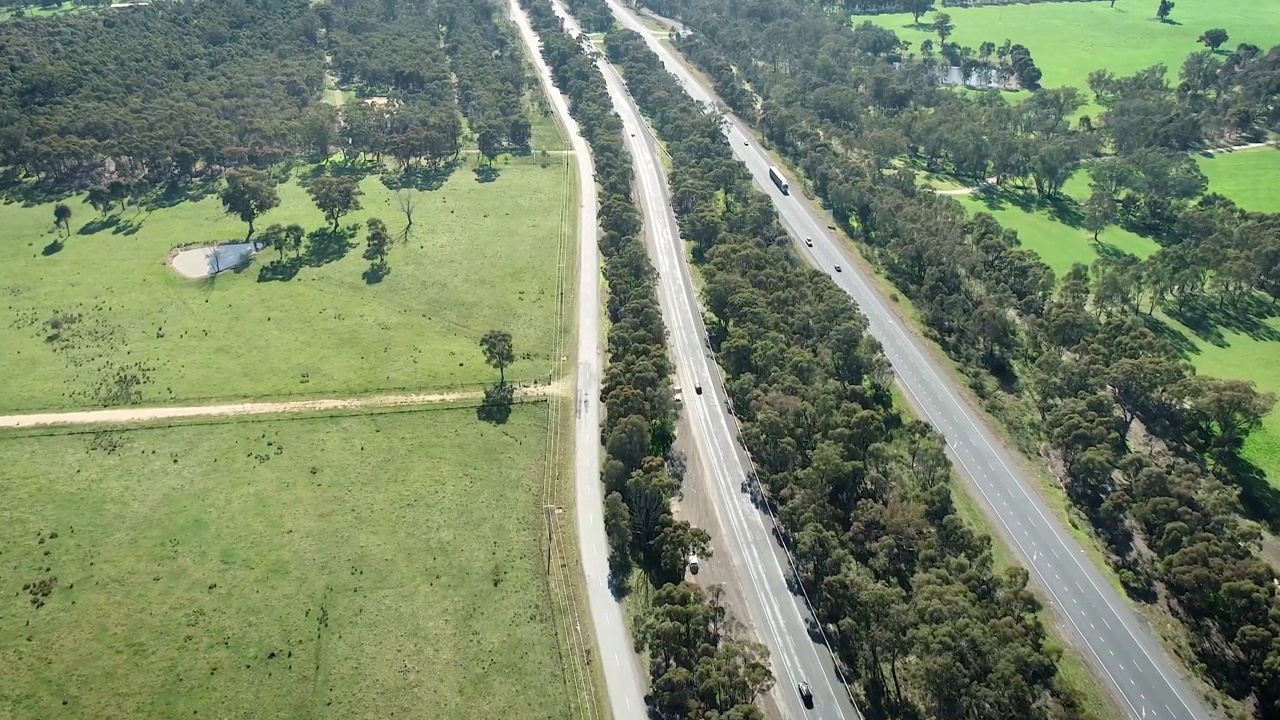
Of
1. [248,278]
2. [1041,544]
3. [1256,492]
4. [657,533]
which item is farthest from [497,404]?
[1256,492]

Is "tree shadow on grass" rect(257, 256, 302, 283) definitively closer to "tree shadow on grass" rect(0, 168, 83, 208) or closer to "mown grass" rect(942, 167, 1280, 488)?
"tree shadow on grass" rect(0, 168, 83, 208)

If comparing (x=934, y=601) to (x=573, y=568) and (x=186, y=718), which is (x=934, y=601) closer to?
(x=573, y=568)

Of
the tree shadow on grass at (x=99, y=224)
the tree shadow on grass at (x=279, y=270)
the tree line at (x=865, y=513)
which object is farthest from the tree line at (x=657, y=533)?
the tree shadow on grass at (x=99, y=224)

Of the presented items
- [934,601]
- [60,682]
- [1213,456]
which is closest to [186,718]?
[60,682]

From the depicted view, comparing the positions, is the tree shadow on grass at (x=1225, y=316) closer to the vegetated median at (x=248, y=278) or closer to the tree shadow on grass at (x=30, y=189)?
the vegetated median at (x=248, y=278)

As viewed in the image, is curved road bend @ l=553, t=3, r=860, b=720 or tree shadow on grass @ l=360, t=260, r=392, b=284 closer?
curved road bend @ l=553, t=3, r=860, b=720

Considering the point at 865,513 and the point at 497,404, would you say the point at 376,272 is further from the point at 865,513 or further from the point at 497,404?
the point at 865,513

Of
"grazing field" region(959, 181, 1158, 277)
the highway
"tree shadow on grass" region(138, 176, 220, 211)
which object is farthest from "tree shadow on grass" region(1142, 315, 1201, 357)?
"tree shadow on grass" region(138, 176, 220, 211)
